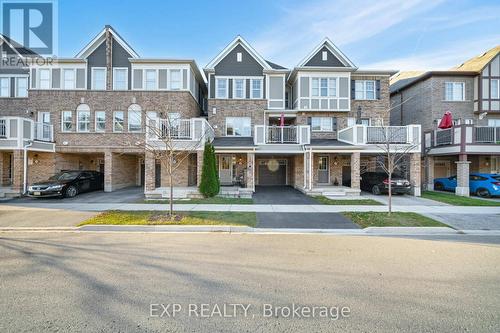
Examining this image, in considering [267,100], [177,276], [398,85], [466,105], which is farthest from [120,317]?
[398,85]

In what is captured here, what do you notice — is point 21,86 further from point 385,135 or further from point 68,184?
point 385,135

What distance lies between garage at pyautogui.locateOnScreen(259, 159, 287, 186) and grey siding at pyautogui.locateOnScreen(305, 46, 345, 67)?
8.24m

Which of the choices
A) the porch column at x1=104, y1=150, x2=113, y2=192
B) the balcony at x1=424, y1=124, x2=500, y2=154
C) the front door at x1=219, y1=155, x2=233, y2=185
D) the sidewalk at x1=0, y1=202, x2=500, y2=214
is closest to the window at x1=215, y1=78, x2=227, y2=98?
the front door at x1=219, y1=155, x2=233, y2=185

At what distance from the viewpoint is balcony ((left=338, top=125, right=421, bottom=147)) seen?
1585cm

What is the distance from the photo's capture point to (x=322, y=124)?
1942cm

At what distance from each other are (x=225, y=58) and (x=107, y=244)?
17.1m

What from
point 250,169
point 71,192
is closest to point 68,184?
point 71,192

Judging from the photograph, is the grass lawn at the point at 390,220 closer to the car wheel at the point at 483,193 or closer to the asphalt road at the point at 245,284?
the asphalt road at the point at 245,284

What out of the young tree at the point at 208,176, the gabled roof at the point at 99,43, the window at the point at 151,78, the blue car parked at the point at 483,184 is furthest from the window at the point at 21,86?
the blue car parked at the point at 483,184

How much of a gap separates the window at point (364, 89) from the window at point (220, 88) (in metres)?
10.6

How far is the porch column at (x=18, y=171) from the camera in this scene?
49.7 ft

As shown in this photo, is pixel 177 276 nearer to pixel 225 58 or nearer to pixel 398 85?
pixel 225 58

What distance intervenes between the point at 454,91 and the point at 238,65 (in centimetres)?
1770

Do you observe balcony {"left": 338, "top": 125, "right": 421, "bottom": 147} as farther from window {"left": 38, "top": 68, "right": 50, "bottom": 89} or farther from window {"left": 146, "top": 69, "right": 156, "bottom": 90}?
window {"left": 38, "top": 68, "right": 50, "bottom": 89}
